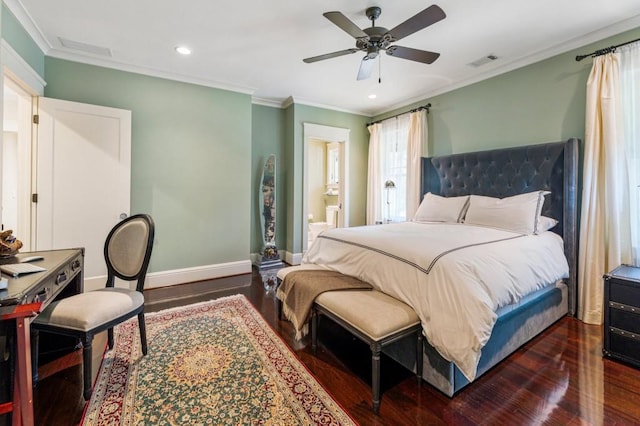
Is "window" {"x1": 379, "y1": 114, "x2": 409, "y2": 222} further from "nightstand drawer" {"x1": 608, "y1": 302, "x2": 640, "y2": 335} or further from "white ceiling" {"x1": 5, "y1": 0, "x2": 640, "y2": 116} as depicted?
"nightstand drawer" {"x1": 608, "y1": 302, "x2": 640, "y2": 335}

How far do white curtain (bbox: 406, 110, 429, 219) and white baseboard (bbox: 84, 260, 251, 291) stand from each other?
8.84 feet

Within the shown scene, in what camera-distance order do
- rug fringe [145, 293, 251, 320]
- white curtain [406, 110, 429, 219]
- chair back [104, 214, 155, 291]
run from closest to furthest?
chair back [104, 214, 155, 291] → rug fringe [145, 293, 251, 320] → white curtain [406, 110, 429, 219]

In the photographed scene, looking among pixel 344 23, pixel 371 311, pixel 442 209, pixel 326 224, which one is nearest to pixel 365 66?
pixel 344 23

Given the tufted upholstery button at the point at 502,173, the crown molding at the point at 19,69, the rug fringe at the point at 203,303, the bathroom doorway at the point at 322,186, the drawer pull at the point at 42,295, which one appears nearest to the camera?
the drawer pull at the point at 42,295

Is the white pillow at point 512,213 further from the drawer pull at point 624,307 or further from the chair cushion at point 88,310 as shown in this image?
the chair cushion at point 88,310

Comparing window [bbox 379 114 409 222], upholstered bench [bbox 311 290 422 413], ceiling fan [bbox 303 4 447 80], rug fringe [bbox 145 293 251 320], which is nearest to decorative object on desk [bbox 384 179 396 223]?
window [bbox 379 114 409 222]

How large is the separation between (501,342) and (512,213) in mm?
1403

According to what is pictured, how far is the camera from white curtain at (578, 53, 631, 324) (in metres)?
2.60

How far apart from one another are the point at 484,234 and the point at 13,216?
25.4 ft

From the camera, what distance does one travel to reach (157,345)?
2.30 meters

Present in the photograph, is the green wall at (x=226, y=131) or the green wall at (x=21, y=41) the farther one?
the green wall at (x=226, y=131)

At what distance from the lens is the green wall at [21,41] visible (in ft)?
7.67

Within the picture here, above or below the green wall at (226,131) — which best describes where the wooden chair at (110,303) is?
below

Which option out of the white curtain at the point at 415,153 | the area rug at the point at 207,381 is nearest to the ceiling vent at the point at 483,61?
the white curtain at the point at 415,153
